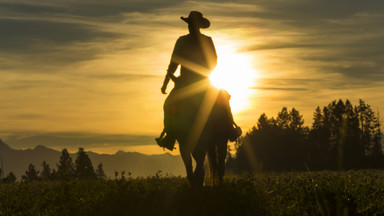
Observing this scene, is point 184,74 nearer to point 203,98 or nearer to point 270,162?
point 203,98

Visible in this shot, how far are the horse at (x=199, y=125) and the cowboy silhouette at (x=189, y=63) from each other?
11 cm

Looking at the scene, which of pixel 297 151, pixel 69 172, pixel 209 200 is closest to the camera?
pixel 209 200

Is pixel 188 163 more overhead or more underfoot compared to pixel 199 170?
more overhead

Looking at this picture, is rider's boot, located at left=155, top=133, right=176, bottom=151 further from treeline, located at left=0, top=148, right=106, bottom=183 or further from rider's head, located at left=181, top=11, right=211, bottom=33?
treeline, located at left=0, top=148, right=106, bottom=183

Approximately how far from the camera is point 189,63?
15156 millimetres

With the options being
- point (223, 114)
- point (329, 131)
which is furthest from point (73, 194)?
point (329, 131)

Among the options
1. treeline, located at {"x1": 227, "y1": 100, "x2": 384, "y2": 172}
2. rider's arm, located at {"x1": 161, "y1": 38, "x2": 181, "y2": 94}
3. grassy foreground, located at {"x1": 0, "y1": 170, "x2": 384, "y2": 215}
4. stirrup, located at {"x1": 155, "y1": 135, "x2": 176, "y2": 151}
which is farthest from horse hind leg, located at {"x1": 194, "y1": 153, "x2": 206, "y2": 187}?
treeline, located at {"x1": 227, "y1": 100, "x2": 384, "y2": 172}

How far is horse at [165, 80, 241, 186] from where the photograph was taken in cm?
1475

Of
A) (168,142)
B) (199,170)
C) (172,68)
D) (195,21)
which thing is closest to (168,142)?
(168,142)

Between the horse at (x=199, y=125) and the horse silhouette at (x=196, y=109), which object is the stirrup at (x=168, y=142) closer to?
the horse silhouette at (x=196, y=109)

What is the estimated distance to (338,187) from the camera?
39.8 ft

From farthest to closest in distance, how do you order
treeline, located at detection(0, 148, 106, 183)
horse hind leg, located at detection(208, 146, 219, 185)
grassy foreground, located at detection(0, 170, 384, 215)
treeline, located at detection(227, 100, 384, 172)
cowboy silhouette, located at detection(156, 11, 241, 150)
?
treeline, located at detection(227, 100, 384, 172)
treeline, located at detection(0, 148, 106, 183)
horse hind leg, located at detection(208, 146, 219, 185)
cowboy silhouette, located at detection(156, 11, 241, 150)
grassy foreground, located at detection(0, 170, 384, 215)

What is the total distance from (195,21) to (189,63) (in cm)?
111

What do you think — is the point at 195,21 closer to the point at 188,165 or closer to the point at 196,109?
the point at 196,109
